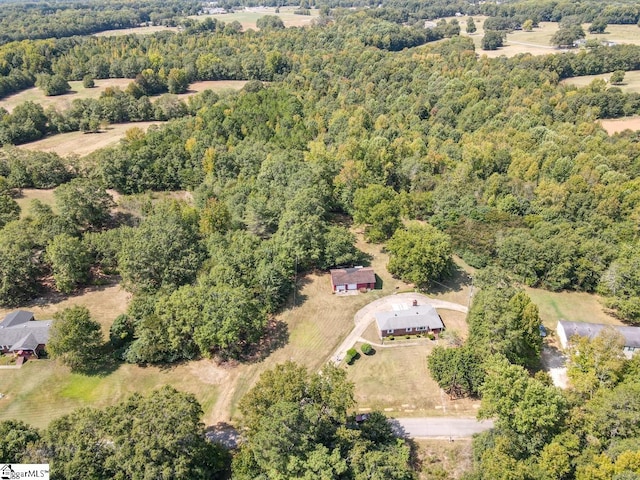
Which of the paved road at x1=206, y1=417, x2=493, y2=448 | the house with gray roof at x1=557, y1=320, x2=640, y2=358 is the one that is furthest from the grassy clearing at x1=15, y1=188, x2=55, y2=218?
the house with gray roof at x1=557, y1=320, x2=640, y2=358

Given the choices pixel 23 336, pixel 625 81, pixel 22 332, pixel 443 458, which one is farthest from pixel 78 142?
pixel 625 81

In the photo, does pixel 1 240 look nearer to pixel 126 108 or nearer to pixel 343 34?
pixel 126 108

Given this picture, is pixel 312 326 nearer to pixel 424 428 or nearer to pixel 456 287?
pixel 424 428

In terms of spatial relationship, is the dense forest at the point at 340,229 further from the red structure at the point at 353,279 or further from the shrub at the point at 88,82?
the red structure at the point at 353,279

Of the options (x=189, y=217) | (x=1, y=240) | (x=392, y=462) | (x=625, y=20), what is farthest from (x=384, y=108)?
(x=625, y=20)

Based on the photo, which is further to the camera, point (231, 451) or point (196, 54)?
point (196, 54)

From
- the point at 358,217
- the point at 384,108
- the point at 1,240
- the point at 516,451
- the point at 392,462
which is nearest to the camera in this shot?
the point at 392,462
